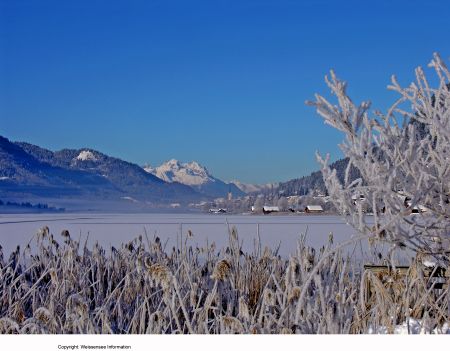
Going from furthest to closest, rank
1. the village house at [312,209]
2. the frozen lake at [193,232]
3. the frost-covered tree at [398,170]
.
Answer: the village house at [312,209], the frozen lake at [193,232], the frost-covered tree at [398,170]

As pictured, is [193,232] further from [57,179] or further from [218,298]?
[57,179]

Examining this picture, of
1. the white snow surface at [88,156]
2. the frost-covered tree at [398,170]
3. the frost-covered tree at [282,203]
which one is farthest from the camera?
the white snow surface at [88,156]

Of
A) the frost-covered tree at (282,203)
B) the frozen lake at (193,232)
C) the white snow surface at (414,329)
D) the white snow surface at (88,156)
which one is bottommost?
the white snow surface at (414,329)

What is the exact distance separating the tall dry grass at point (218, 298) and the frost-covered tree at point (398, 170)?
21cm

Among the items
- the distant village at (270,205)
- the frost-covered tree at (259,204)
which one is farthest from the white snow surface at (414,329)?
the frost-covered tree at (259,204)

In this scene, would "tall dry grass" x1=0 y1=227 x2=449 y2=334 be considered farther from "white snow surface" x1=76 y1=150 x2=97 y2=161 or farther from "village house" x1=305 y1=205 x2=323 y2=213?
"white snow surface" x1=76 y1=150 x2=97 y2=161

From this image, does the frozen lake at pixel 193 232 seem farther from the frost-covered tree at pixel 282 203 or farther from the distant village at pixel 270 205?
the frost-covered tree at pixel 282 203

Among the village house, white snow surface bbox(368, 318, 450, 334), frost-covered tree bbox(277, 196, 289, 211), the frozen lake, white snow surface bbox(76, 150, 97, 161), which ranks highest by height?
white snow surface bbox(76, 150, 97, 161)

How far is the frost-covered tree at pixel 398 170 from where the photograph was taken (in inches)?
101

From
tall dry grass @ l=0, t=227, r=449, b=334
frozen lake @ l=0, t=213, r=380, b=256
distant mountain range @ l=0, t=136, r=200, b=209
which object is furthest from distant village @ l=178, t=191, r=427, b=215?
distant mountain range @ l=0, t=136, r=200, b=209

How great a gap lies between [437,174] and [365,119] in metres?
0.52

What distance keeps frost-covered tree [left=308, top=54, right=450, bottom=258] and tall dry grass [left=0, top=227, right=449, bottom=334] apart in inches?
8.5

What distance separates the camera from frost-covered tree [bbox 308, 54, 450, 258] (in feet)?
8.41

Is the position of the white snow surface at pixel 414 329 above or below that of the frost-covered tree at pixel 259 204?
below
